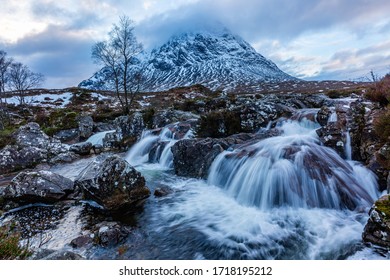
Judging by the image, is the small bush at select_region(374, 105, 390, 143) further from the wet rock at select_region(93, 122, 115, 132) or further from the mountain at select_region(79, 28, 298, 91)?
the mountain at select_region(79, 28, 298, 91)

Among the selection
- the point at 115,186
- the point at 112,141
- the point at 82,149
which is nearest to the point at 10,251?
the point at 115,186

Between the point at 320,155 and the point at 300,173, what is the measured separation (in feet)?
3.45

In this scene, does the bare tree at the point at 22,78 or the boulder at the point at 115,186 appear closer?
the boulder at the point at 115,186

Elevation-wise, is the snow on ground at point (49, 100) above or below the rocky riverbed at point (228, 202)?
above

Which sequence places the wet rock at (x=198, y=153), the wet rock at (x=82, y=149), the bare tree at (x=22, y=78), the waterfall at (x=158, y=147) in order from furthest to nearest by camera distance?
the bare tree at (x=22, y=78), the wet rock at (x=82, y=149), the waterfall at (x=158, y=147), the wet rock at (x=198, y=153)

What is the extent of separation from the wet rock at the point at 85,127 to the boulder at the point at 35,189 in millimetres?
13129

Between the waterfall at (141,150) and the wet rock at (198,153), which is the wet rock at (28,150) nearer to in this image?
the waterfall at (141,150)

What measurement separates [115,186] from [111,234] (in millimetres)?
1618

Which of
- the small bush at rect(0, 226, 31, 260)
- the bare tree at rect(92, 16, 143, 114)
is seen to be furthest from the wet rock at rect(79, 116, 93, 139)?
the small bush at rect(0, 226, 31, 260)

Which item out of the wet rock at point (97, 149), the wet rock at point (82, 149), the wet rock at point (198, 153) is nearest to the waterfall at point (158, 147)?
the wet rock at point (198, 153)

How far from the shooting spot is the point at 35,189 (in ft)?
23.1

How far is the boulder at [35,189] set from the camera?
694 centimetres

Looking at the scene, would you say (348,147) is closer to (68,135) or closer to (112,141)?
(112,141)
